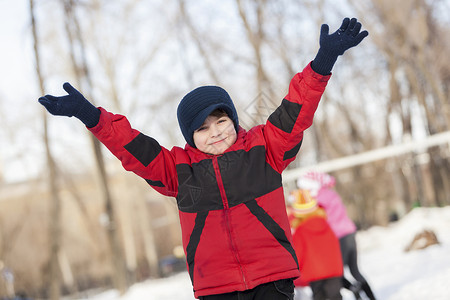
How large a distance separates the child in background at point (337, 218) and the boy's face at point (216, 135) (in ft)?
10.2

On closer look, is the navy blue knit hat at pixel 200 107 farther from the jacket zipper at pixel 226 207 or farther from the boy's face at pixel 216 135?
the jacket zipper at pixel 226 207

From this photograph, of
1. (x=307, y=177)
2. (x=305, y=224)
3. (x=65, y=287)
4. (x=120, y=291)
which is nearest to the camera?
(x=305, y=224)

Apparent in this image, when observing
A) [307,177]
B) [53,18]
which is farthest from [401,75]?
[307,177]

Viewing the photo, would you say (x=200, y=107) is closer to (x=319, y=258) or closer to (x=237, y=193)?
(x=237, y=193)

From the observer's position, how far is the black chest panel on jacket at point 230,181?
227cm

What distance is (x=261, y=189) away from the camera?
2283 millimetres

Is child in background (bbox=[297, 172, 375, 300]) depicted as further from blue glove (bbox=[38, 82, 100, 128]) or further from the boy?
blue glove (bbox=[38, 82, 100, 128])

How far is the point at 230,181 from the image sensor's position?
89.9 inches

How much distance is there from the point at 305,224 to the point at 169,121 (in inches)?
759

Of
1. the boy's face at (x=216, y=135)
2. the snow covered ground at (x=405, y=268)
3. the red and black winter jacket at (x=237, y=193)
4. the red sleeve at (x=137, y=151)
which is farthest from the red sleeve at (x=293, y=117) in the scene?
the snow covered ground at (x=405, y=268)

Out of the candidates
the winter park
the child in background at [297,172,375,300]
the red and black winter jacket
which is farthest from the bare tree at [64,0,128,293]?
the red and black winter jacket

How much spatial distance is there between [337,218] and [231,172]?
3.76m

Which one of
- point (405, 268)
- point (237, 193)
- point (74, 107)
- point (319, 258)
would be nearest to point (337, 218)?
point (319, 258)

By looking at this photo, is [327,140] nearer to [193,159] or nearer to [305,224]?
[305,224]
